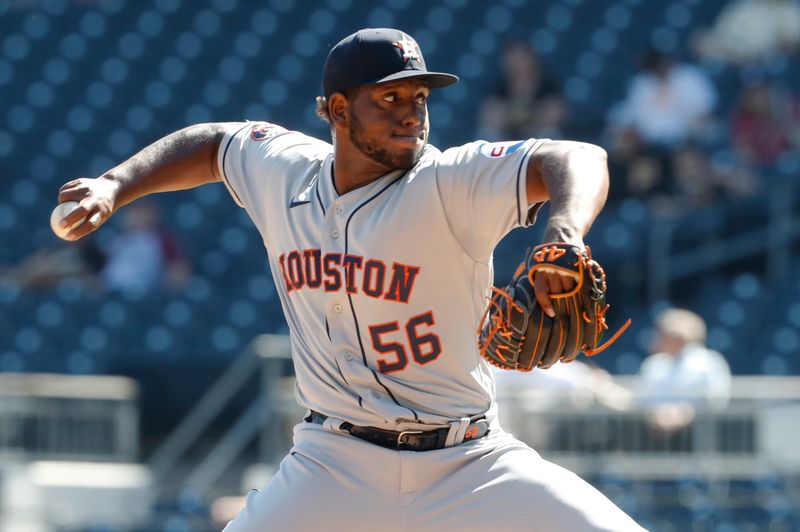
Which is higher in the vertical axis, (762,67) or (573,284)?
(762,67)

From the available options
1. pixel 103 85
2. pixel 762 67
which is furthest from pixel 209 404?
pixel 762 67

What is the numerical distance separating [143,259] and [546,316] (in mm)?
6815

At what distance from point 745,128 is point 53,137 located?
542 centimetres

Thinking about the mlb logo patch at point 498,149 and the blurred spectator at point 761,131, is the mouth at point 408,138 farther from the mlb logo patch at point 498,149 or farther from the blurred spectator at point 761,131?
the blurred spectator at point 761,131

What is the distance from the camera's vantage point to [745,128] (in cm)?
893

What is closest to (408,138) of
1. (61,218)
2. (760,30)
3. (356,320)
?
(356,320)

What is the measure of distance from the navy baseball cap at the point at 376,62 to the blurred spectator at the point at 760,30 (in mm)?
7340

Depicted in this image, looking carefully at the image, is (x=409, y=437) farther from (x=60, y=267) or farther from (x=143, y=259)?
(x=60, y=267)

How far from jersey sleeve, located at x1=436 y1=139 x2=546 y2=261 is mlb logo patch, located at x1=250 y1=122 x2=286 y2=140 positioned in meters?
0.58

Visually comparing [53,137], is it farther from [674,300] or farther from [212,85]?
[674,300]

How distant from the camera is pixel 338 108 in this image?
2.95 m

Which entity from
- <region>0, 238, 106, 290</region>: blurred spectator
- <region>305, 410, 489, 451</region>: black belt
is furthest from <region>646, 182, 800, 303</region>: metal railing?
<region>305, 410, 489, 451</region>: black belt

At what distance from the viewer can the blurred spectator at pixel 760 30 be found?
9.70 metres

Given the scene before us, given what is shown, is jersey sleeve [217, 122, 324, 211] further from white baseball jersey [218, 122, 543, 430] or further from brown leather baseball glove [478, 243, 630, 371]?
brown leather baseball glove [478, 243, 630, 371]
